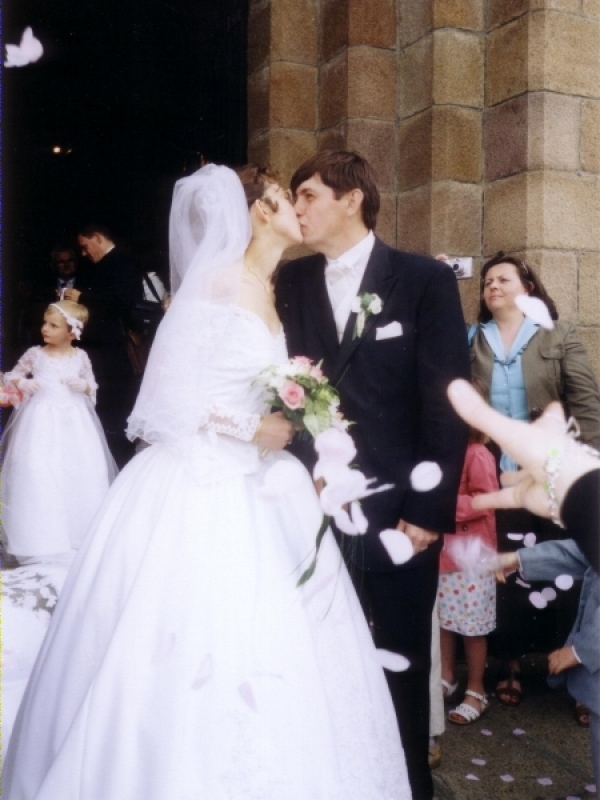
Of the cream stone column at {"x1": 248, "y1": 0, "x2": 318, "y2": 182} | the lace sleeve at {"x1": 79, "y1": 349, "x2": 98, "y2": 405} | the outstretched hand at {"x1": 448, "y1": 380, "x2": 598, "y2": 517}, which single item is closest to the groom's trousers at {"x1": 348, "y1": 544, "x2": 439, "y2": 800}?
the outstretched hand at {"x1": 448, "y1": 380, "x2": 598, "y2": 517}

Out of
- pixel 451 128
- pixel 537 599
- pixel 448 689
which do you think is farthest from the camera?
pixel 451 128

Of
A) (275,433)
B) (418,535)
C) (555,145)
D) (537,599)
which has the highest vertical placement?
(555,145)

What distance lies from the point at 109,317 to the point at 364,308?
7.74 ft

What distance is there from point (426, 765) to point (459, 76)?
2.94 meters

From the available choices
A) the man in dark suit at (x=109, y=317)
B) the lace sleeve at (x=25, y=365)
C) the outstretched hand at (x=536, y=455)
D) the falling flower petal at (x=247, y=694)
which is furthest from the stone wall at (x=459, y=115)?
the outstretched hand at (x=536, y=455)

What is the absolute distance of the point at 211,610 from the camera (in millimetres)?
1903

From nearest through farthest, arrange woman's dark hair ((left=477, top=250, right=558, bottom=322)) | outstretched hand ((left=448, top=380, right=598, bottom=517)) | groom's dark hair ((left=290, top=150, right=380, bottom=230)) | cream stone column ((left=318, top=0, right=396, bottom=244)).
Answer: outstretched hand ((left=448, top=380, right=598, bottom=517)) → groom's dark hair ((left=290, top=150, right=380, bottom=230)) → woman's dark hair ((left=477, top=250, right=558, bottom=322)) → cream stone column ((left=318, top=0, right=396, bottom=244))

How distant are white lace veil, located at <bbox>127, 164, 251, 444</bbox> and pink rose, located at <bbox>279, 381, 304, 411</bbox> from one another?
232mm

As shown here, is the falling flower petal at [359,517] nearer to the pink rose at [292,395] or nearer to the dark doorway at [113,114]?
the pink rose at [292,395]

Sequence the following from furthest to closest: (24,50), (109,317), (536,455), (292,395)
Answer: (109,317) → (24,50) → (292,395) → (536,455)

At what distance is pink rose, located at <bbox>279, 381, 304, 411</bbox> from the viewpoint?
2.02 meters

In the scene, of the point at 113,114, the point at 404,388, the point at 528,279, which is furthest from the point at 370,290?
the point at 113,114

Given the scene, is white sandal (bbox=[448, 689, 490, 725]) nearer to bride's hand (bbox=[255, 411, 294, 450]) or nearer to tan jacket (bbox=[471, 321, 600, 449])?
tan jacket (bbox=[471, 321, 600, 449])

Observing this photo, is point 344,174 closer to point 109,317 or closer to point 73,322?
point 109,317
